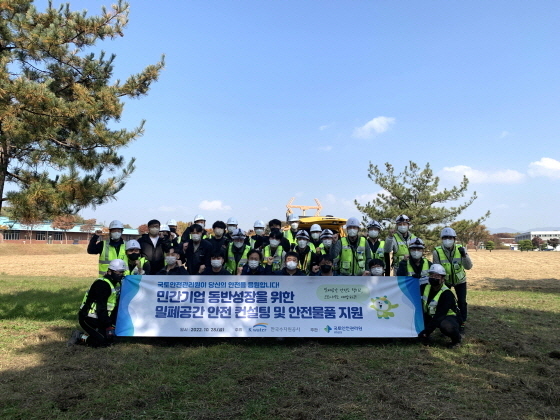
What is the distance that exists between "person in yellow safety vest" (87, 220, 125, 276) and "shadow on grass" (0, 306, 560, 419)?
1455mm

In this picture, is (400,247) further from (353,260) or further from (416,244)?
(353,260)

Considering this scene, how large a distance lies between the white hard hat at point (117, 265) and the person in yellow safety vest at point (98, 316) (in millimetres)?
182

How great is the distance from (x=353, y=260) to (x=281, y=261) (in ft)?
4.67

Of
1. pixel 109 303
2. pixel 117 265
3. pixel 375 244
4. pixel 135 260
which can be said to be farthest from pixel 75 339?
pixel 375 244

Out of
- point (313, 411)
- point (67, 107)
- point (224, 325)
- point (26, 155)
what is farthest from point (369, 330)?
point (26, 155)

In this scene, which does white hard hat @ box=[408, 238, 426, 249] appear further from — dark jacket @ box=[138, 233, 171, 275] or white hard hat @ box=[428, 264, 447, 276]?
dark jacket @ box=[138, 233, 171, 275]

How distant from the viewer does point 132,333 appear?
22.7ft

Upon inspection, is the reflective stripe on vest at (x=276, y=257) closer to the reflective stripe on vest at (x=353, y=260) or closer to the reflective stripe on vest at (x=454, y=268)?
the reflective stripe on vest at (x=353, y=260)

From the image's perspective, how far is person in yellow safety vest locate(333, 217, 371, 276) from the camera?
8.06 meters

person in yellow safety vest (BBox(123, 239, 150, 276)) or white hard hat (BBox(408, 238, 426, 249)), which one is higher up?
white hard hat (BBox(408, 238, 426, 249))

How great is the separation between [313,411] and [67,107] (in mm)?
6318

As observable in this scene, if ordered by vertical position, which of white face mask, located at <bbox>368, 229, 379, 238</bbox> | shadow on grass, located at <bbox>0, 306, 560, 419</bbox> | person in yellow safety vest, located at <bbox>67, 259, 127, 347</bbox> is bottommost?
shadow on grass, located at <bbox>0, 306, 560, 419</bbox>

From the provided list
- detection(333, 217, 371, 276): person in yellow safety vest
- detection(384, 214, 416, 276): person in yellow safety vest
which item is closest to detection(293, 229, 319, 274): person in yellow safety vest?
detection(333, 217, 371, 276): person in yellow safety vest

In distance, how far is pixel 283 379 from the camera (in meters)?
5.24
